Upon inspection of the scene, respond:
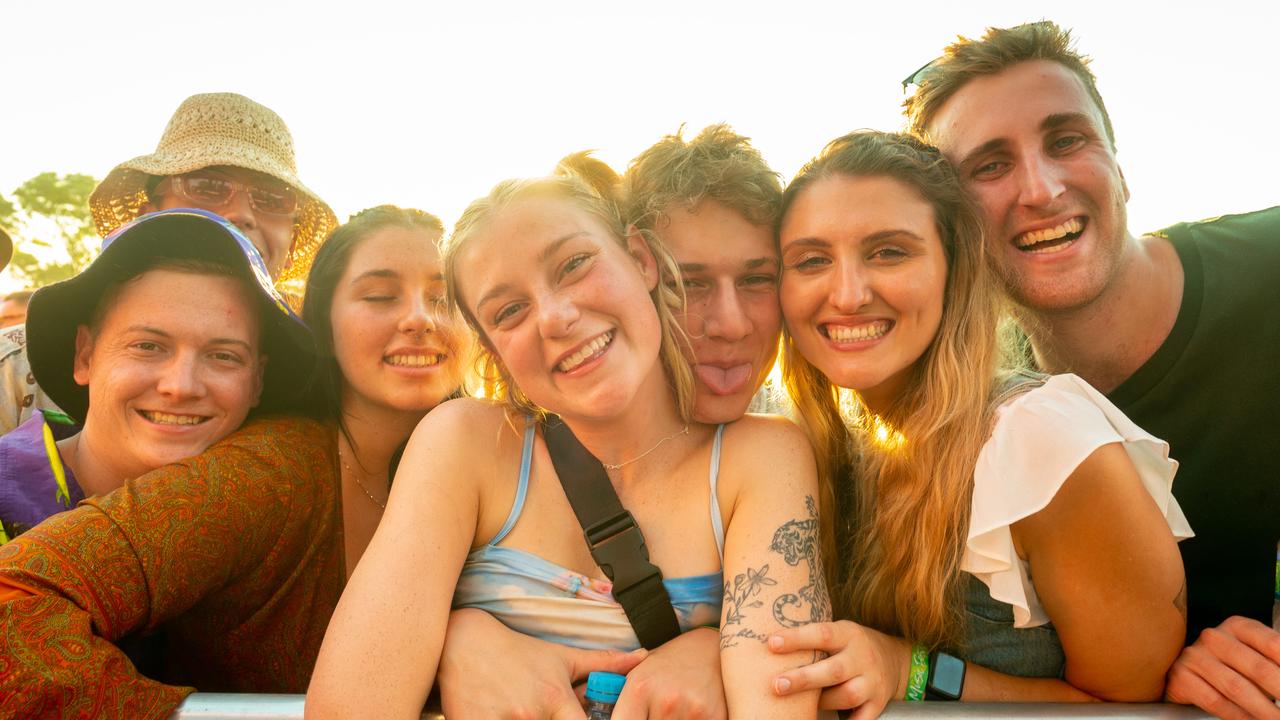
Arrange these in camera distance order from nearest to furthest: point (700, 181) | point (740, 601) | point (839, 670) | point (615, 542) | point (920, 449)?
point (839, 670) → point (740, 601) → point (615, 542) → point (920, 449) → point (700, 181)

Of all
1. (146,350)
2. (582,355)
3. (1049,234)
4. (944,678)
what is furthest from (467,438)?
(1049,234)

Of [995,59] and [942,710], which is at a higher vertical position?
[995,59]

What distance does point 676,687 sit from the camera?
2.00 metres

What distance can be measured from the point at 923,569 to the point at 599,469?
105 centimetres

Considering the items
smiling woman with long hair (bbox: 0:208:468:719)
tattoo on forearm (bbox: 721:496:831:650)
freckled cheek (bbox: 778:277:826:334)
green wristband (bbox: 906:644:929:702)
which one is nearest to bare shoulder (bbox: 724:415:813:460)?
tattoo on forearm (bbox: 721:496:831:650)

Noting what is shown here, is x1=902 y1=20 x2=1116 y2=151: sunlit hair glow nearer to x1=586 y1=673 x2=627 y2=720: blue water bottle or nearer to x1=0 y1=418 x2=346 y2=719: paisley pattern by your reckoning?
x1=586 y1=673 x2=627 y2=720: blue water bottle

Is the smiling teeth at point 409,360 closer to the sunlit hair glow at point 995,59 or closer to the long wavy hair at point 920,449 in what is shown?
the long wavy hair at point 920,449

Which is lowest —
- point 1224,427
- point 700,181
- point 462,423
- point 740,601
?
point 740,601

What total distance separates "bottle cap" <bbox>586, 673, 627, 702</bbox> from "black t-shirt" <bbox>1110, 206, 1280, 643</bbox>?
2.23 meters

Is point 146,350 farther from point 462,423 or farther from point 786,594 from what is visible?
point 786,594

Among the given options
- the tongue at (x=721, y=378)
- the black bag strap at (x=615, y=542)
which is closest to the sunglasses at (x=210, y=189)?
the black bag strap at (x=615, y=542)

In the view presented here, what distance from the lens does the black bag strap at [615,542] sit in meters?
2.26

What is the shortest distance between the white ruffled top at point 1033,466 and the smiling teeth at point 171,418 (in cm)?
259

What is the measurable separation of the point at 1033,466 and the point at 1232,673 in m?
0.72
